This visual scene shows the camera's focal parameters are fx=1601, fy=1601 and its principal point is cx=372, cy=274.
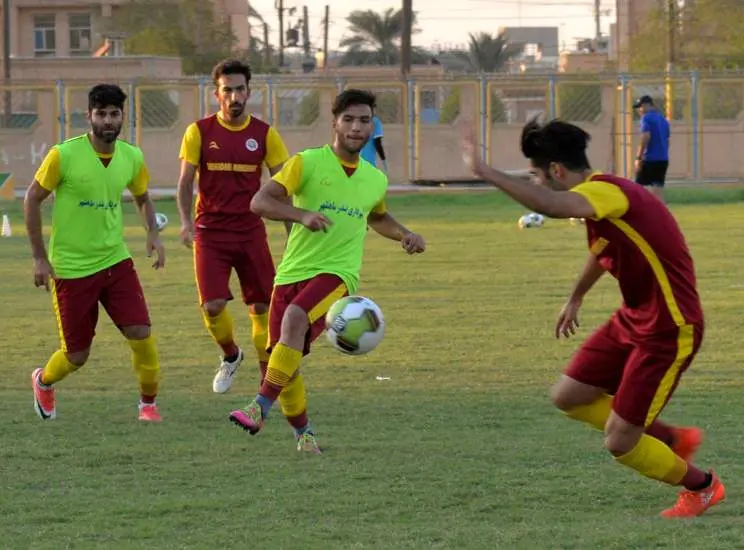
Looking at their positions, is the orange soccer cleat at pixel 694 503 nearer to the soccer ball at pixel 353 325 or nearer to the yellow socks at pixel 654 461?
the yellow socks at pixel 654 461

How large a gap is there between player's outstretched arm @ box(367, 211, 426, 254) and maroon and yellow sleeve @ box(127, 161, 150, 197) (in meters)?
1.45

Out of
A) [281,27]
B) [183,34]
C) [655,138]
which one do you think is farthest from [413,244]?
[281,27]

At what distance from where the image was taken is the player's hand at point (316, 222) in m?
7.48

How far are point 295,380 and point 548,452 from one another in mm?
1305

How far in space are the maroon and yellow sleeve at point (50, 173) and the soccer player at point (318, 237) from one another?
1425 mm

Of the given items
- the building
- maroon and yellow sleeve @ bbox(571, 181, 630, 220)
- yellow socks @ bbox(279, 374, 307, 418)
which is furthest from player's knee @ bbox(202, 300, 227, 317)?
the building

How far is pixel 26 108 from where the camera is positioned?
49.7 meters

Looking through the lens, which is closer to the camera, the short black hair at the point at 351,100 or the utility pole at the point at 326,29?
the short black hair at the point at 351,100

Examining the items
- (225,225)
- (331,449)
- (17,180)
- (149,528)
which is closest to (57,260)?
(225,225)

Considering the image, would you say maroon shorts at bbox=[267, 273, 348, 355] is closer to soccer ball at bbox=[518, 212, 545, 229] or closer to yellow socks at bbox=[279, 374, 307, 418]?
yellow socks at bbox=[279, 374, 307, 418]

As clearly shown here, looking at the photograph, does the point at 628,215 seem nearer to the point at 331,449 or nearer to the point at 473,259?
the point at 331,449

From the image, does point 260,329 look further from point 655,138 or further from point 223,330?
point 655,138

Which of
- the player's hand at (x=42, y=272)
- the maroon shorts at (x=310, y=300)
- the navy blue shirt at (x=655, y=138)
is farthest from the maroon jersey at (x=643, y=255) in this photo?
the navy blue shirt at (x=655, y=138)

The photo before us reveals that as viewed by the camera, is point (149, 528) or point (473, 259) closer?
point (149, 528)
